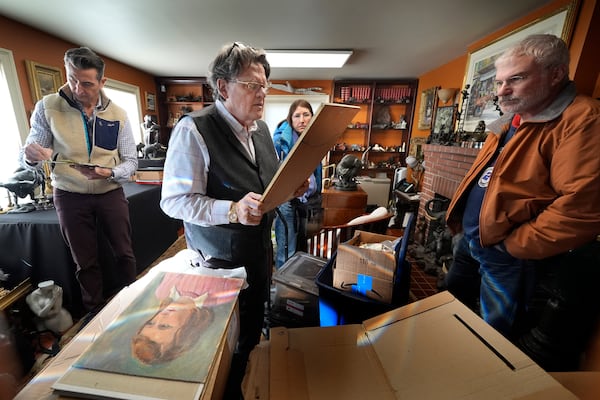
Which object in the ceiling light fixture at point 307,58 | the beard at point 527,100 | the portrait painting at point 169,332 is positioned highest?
the ceiling light fixture at point 307,58

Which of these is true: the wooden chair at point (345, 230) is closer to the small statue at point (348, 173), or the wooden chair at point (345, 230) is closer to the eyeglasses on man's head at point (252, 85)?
the small statue at point (348, 173)

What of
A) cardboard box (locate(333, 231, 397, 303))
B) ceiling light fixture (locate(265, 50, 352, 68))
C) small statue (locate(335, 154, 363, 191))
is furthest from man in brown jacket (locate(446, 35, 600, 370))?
ceiling light fixture (locate(265, 50, 352, 68))

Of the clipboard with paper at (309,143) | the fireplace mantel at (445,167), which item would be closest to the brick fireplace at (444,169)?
the fireplace mantel at (445,167)

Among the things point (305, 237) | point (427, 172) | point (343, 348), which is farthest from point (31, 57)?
point (427, 172)

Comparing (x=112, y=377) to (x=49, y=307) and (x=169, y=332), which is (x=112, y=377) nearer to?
(x=169, y=332)

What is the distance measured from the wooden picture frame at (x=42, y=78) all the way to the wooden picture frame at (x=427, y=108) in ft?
15.7

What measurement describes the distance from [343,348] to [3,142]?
3.42 m

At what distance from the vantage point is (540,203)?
0.93 metres

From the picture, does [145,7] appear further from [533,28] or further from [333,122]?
[533,28]

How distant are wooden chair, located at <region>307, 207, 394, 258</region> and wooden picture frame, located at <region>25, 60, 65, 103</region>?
303 cm

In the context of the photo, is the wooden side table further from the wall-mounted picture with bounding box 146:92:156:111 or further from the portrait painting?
the wall-mounted picture with bounding box 146:92:156:111

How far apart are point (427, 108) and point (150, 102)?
487 centimetres

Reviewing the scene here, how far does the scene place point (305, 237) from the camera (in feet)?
6.66

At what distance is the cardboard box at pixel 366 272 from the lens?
971 mm
